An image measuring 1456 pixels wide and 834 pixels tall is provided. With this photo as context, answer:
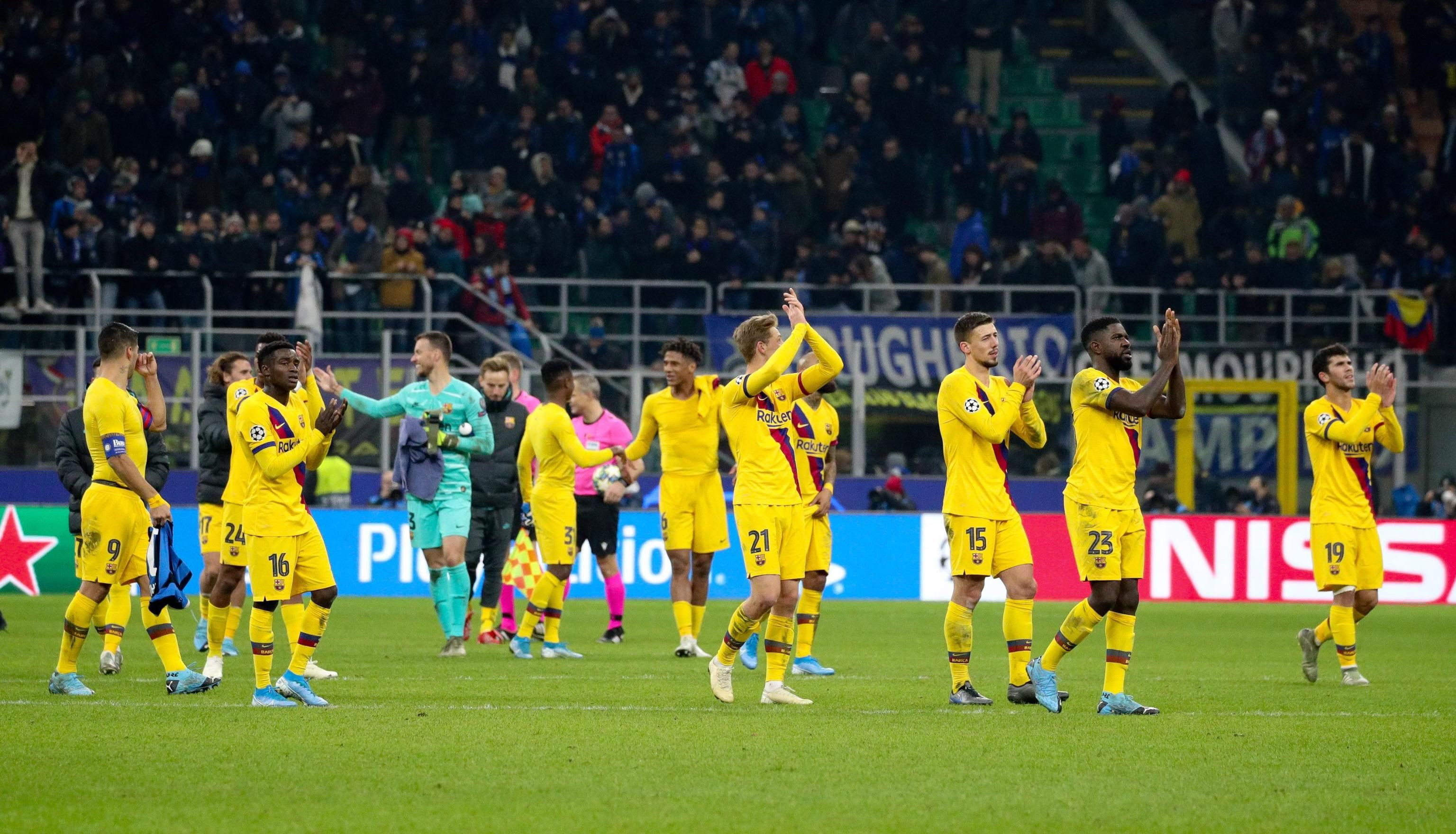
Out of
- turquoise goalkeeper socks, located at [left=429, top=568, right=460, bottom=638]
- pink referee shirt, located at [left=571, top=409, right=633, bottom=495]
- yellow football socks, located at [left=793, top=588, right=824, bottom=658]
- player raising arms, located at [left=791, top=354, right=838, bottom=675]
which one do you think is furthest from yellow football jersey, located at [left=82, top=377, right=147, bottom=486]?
pink referee shirt, located at [left=571, top=409, right=633, bottom=495]

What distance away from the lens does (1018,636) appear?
1078 cm

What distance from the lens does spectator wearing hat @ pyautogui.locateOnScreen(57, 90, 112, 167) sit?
26.0m

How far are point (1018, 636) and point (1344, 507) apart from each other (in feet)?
10.9

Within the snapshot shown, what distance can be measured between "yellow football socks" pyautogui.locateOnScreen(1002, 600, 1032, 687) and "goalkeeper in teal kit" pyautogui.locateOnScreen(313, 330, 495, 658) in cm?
496

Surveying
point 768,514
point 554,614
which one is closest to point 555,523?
point 554,614

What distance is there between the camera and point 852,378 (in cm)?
2420

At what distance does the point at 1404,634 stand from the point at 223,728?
1216cm

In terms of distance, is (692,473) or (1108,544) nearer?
(1108,544)

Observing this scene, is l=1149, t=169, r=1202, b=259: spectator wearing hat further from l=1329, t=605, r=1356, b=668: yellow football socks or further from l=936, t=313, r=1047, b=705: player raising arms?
l=936, t=313, r=1047, b=705: player raising arms

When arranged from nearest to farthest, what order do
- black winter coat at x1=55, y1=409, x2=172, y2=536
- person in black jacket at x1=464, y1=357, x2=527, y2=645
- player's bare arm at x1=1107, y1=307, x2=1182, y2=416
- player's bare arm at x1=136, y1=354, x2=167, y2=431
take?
player's bare arm at x1=1107, y1=307, x2=1182, y2=416, player's bare arm at x1=136, y1=354, x2=167, y2=431, black winter coat at x1=55, y1=409, x2=172, y2=536, person in black jacket at x1=464, y1=357, x2=527, y2=645

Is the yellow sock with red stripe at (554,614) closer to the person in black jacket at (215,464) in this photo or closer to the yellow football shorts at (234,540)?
the person in black jacket at (215,464)

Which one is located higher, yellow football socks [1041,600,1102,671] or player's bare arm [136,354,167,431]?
player's bare arm [136,354,167,431]

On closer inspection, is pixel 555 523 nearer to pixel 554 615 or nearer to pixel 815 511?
pixel 554 615

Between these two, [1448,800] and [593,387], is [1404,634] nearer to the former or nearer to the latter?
[593,387]
